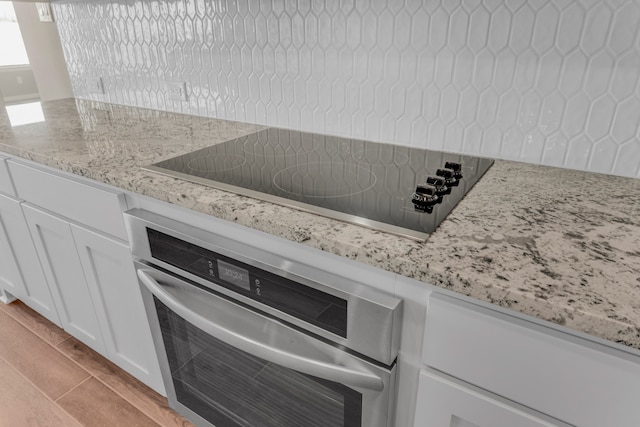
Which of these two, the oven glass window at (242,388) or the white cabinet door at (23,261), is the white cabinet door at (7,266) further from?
the oven glass window at (242,388)

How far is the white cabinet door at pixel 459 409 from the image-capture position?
24.2 inches

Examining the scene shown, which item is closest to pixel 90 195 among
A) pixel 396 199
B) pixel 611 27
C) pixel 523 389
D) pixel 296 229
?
pixel 296 229

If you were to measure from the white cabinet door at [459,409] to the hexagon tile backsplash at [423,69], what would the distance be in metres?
0.65

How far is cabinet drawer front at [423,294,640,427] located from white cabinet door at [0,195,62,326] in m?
1.46

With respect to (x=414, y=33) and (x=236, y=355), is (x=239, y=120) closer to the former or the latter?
(x=414, y=33)

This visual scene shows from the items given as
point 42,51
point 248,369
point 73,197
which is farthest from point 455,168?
point 42,51

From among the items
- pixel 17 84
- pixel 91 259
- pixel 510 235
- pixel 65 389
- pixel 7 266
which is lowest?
pixel 65 389

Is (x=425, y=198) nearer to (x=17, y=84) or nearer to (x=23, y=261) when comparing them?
(x=23, y=261)

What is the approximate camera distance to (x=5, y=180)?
4.57ft

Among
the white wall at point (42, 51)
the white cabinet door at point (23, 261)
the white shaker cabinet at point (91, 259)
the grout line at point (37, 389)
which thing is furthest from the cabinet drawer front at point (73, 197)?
the white wall at point (42, 51)

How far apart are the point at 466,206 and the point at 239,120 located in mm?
982

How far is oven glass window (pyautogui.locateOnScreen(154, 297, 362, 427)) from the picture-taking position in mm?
833

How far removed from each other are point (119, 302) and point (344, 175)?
31.8 inches

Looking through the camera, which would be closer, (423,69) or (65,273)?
(423,69)
